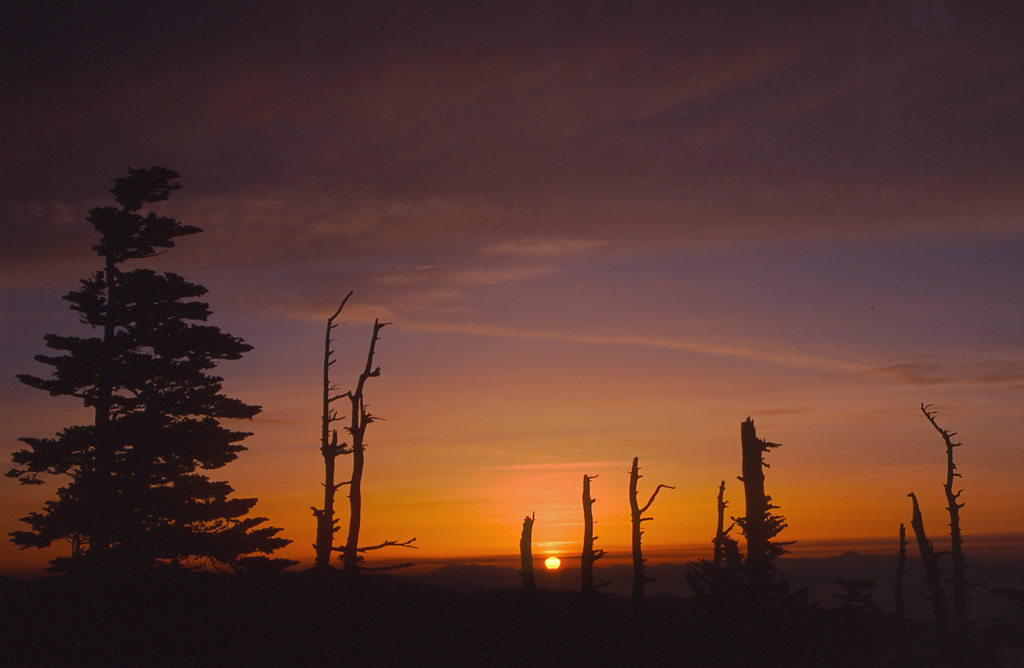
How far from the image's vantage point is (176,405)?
1307 inches

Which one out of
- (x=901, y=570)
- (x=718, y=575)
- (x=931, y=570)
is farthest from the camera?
(x=901, y=570)

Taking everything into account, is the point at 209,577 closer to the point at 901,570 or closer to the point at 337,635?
the point at 337,635

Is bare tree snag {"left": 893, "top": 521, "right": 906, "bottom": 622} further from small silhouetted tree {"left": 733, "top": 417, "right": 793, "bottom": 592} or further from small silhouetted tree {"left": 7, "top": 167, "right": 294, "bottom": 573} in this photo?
small silhouetted tree {"left": 7, "top": 167, "right": 294, "bottom": 573}

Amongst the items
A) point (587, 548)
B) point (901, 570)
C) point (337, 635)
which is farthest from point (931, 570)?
point (337, 635)

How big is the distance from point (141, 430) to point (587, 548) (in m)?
21.7

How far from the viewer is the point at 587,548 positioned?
40281 mm

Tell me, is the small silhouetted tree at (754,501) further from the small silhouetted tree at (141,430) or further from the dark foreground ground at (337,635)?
the small silhouetted tree at (141,430)

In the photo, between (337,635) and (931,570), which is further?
(931,570)

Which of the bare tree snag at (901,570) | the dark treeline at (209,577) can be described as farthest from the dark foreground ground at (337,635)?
the bare tree snag at (901,570)

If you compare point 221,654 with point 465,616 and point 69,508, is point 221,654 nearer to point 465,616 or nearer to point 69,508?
point 69,508

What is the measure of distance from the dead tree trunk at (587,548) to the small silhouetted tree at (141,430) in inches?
560

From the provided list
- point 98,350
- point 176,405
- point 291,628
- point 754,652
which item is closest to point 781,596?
point 754,652

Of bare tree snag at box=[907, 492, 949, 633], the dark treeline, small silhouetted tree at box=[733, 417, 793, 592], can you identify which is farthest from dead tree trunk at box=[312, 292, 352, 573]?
bare tree snag at box=[907, 492, 949, 633]

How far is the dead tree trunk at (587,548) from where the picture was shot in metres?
38.5
